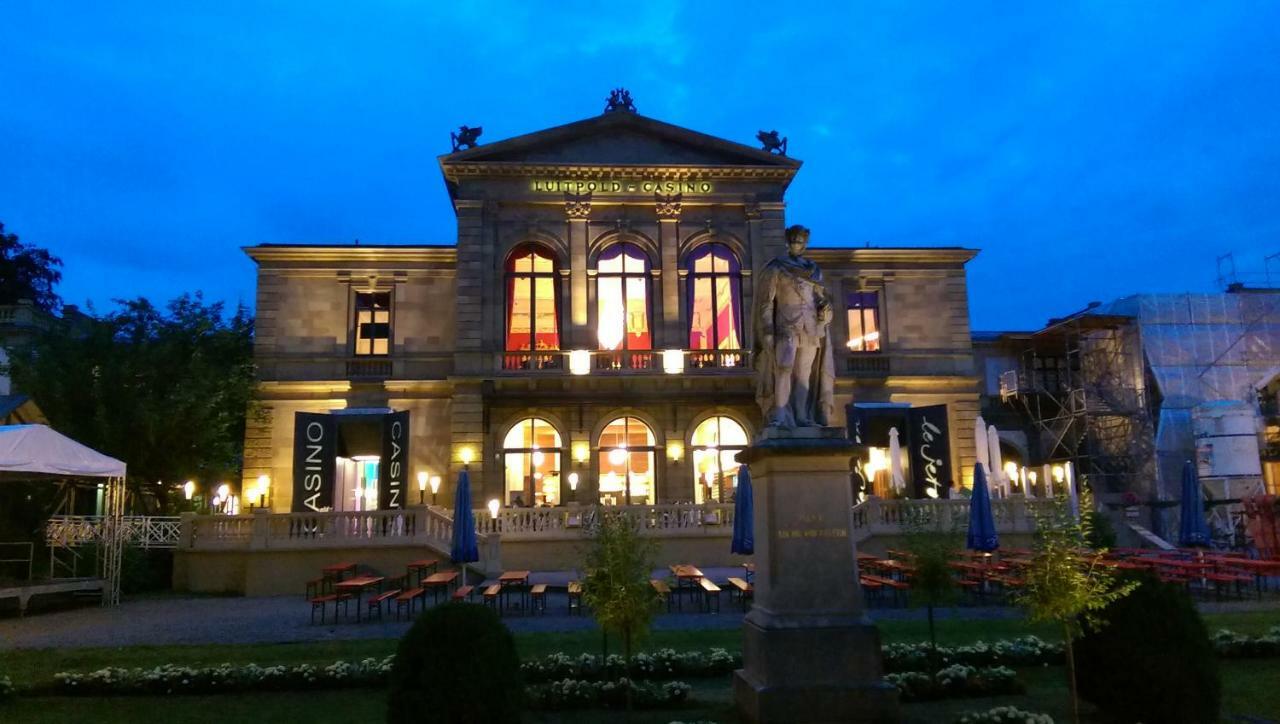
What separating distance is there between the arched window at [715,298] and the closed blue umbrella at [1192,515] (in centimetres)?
1420

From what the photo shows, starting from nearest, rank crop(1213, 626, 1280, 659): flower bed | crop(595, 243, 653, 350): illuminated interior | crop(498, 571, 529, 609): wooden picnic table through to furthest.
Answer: crop(1213, 626, 1280, 659): flower bed → crop(498, 571, 529, 609): wooden picnic table → crop(595, 243, 653, 350): illuminated interior

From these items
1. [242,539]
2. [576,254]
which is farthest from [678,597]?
[576,254]

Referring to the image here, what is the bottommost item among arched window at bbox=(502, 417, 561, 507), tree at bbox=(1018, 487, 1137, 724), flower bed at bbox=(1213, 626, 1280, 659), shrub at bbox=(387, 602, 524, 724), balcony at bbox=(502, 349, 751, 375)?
flower bed at bbox=(1213, 626, 1280, 659)

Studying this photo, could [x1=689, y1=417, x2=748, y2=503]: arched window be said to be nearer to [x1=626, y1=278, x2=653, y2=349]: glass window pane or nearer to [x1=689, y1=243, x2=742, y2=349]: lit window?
[x1=689, y1=243, x2=742, y2=349]: lit window

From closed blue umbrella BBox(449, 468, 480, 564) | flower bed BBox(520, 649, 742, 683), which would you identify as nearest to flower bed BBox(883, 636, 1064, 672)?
flower bed BBox(520, 649, 742, 683)

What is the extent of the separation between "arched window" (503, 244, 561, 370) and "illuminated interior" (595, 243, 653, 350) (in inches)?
67.5

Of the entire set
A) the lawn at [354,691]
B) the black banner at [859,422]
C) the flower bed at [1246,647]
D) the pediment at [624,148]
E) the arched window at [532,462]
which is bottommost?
the lawn at [354,691]

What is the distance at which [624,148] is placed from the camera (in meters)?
30.9

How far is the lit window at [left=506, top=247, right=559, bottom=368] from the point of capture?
30375mm

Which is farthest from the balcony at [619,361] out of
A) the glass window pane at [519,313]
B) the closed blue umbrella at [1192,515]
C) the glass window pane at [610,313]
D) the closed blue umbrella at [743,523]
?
the closed blue umbrella at [1192,515]

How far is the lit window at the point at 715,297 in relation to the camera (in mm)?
30812

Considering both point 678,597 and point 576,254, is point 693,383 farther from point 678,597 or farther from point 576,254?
point 678,597

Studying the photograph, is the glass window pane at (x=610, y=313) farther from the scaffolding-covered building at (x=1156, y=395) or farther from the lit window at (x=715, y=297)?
the scaffolding-covered building at (x=1156, y=395)

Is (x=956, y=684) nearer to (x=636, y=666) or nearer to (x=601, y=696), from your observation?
Result: (x=636, y=666)
